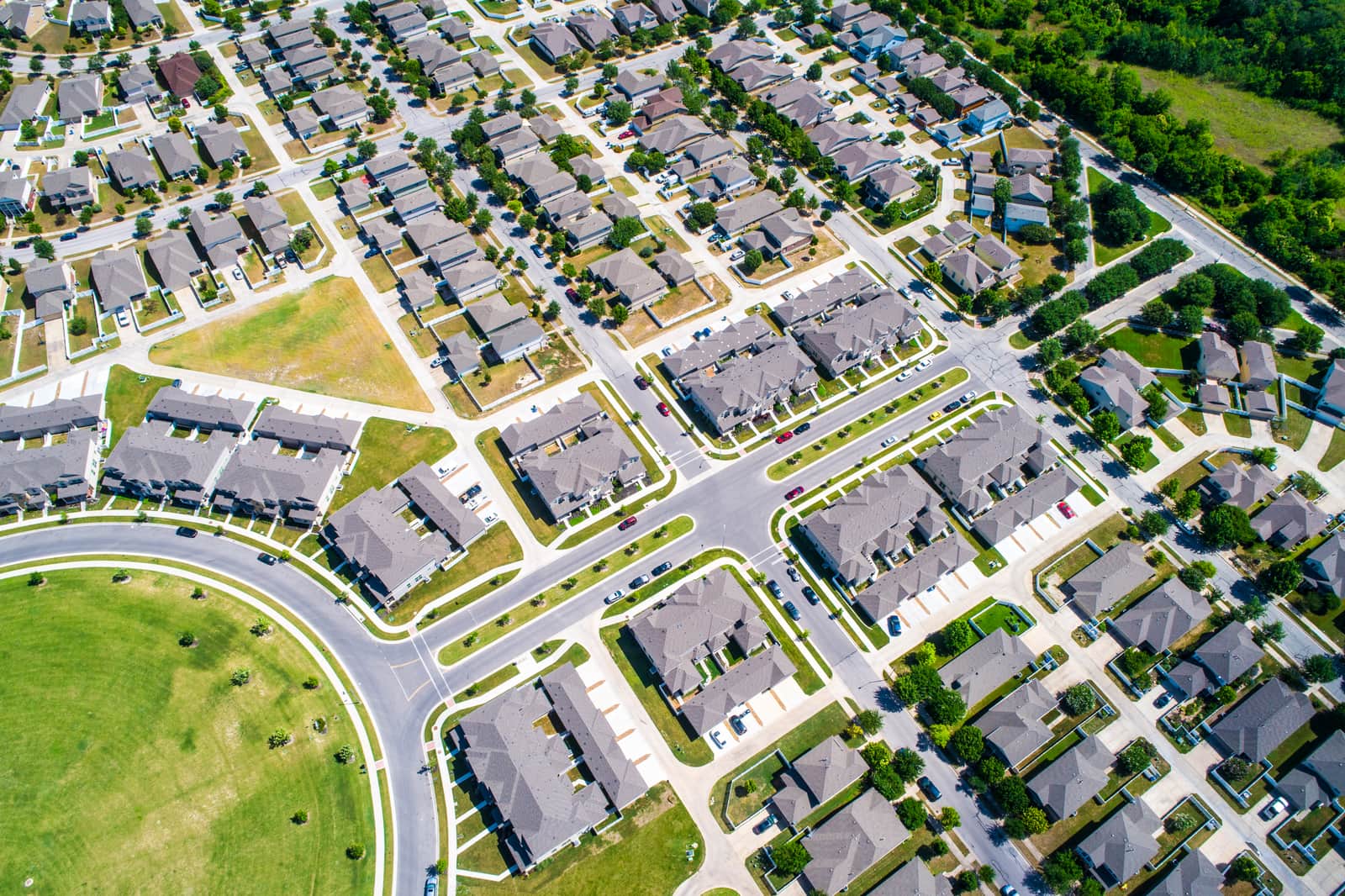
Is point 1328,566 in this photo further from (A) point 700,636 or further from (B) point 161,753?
(B) point 161,753

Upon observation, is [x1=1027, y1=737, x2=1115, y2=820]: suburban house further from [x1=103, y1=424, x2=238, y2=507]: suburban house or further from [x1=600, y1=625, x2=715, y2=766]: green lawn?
[x1=103, y1=424, x2=238, y2=507]: suburban house

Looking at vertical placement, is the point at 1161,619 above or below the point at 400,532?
below

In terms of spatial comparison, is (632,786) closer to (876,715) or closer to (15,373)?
(876,715)

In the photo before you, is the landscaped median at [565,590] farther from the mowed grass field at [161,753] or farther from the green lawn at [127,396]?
the green lawn at [127,396]

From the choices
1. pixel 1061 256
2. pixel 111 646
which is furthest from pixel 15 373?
pixel 1061 256

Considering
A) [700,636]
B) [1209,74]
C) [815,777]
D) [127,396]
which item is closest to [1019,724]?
[815,777]

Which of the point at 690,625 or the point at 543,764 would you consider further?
the point at 690,625
